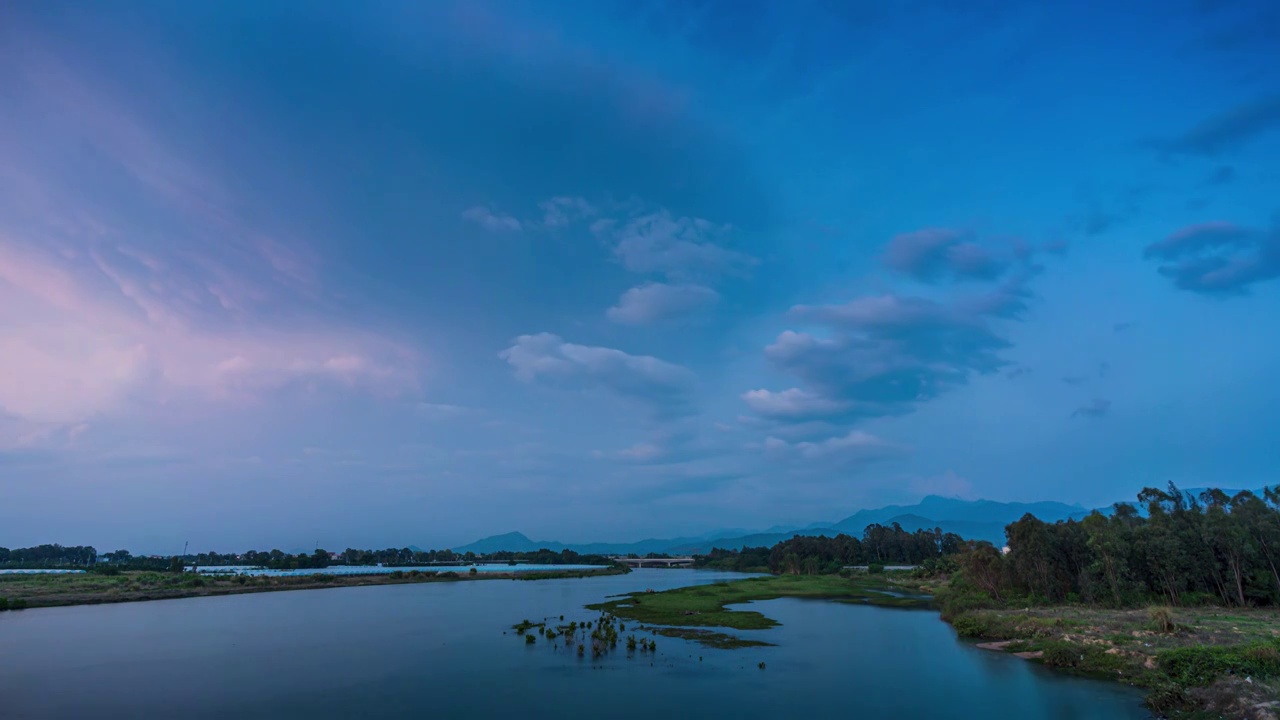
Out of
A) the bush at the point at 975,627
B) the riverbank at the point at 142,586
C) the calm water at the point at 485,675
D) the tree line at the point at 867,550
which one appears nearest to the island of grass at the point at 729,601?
the calm water at the point at 485,675

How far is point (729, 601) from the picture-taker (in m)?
70.0

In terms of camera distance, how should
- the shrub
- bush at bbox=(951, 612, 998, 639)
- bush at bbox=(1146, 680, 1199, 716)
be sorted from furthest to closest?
1. bush at bbox=(951, 612, 998, 639)
2. the shrub
3. bush at bbox=(1146, 680, 1199, 716)

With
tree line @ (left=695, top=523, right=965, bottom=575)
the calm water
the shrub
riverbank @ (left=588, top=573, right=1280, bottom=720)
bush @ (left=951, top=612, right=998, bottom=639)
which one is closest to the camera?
riverbank @ (left=588, top=573, right=1280, bottom=720)

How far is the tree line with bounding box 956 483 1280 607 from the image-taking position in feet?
139

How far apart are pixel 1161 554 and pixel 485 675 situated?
4926 centimetres

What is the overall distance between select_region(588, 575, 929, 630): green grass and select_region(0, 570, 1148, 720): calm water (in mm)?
5886

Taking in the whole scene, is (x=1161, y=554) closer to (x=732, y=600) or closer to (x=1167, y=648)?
(x=1167, y=648)

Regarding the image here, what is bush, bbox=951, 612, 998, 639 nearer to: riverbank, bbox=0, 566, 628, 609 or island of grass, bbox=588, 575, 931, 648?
island of grass, bbox=588, 575, 931, 648

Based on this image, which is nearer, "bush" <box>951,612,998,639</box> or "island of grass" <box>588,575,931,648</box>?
"bush" <box>951,612,998,639</box>

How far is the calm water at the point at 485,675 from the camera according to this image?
25125mm

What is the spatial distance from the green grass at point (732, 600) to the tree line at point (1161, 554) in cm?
1713

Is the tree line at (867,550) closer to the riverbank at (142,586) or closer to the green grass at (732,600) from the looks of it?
the green grass at (732,600)

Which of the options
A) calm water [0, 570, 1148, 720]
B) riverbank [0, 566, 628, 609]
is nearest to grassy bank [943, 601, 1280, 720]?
calm water [0, 570, 1148, 720]

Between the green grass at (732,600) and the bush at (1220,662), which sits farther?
the green grass at (732,600)
